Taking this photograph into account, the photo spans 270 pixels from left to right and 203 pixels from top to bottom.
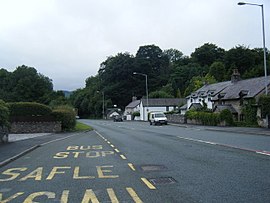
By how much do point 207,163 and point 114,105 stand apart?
110 m

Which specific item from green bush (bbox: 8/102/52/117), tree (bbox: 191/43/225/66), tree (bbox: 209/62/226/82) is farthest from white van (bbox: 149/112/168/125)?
tree (bbox: 191/43/225/66)

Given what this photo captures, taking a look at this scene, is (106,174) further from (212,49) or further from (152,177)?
(212,49)

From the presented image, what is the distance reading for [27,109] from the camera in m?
38.1

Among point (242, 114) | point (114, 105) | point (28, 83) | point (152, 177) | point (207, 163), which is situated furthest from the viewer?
point (114, 105)

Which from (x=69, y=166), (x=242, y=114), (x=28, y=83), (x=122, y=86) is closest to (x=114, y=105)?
(x=122, y=86)

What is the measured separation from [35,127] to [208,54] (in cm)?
8143

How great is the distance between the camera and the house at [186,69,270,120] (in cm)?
4664

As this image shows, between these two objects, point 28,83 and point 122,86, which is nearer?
point 28,83

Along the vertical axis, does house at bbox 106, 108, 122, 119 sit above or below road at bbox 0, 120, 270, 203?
above

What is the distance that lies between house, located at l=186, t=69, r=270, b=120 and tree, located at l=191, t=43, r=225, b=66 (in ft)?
149

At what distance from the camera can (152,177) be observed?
957 centimetres

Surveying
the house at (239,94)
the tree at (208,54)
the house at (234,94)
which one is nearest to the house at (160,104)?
the tree at (208,54)

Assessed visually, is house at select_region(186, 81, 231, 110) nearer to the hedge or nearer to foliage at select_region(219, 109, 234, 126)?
the hedge

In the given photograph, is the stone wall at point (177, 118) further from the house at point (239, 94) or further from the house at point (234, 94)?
the house at point (239, 94)
